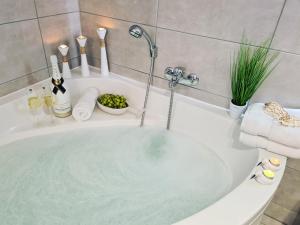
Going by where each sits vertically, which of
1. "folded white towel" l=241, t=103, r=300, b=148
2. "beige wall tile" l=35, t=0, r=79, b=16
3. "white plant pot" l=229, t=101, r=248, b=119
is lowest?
"white plant pot" l=229, t=101, r=248, b=119

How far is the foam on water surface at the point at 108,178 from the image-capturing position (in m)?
1.12

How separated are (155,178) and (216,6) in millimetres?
912

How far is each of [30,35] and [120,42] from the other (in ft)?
1.71

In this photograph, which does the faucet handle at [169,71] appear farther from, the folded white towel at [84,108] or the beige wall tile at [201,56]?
the folded white towel at [84,108]

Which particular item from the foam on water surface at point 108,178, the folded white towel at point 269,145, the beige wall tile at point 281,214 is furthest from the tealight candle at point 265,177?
the beige wall tile at point 281,214

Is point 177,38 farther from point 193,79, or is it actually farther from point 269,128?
point 269,128

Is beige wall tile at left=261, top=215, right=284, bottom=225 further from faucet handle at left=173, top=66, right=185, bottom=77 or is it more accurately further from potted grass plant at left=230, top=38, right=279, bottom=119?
faucet handle at left=173, top=66, right=185, bottom=77

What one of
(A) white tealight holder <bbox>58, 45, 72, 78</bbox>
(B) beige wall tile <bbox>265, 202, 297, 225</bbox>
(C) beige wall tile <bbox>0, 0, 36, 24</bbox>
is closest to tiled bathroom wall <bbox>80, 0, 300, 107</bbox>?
(A) white tealight holder <bbox>58, 45, 72, 78</bbox>

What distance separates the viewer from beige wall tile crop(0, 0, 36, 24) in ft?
4.10

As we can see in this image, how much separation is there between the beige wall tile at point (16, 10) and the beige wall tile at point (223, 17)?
2.33 feet

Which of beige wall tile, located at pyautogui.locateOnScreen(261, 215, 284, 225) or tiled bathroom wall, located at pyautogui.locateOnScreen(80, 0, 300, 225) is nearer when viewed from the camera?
tiled bathroom wall, located at pyautogui.locateOnScreen(80, 0, 300, 225)

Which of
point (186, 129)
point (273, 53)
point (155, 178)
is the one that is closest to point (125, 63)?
point (186, 129)

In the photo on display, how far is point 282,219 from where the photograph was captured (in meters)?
1.46

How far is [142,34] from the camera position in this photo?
1321 mm
